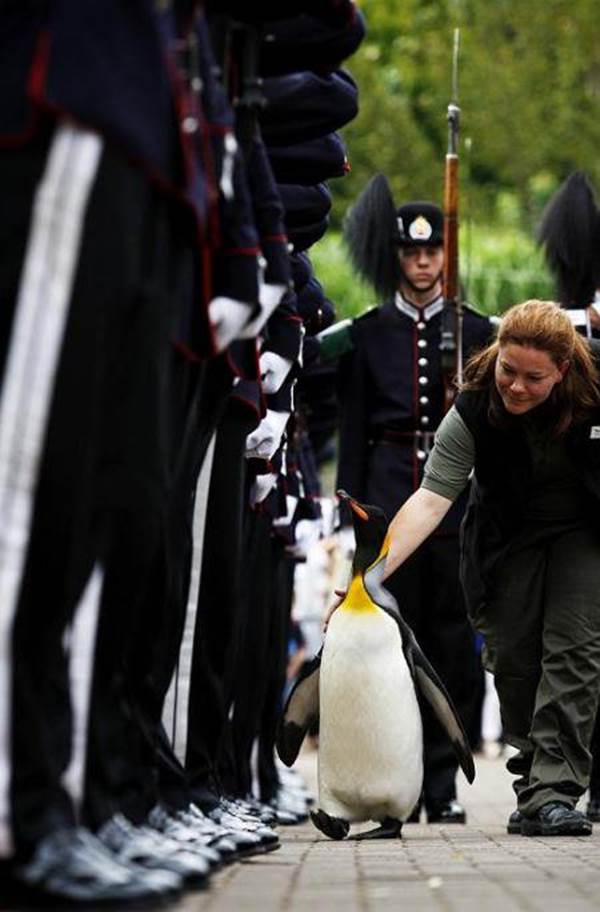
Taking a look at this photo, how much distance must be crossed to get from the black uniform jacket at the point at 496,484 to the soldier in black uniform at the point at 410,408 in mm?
1464

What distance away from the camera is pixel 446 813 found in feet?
34.0

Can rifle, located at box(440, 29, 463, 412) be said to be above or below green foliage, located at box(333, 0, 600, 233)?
below

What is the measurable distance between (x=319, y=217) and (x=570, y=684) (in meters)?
1.71

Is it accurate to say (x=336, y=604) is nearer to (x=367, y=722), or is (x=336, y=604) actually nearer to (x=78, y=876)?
(x=367, y=722)

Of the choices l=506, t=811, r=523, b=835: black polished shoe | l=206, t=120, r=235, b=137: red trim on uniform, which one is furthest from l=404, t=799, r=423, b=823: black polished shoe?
l=206, t=120, r=235, b=137: red trim on uniform

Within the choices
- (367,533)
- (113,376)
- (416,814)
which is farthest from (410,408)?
(113,376)

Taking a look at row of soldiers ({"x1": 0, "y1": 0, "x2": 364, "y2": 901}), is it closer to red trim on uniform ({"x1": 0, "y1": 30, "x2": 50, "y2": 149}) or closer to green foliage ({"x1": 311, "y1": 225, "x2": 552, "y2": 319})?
red trim on uniform ({"x1": 0, "y1": 30, "x2": 50, "y2": 149})

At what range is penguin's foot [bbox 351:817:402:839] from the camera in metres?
8.62

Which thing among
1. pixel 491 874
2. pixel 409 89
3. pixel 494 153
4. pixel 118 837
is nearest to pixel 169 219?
pixel 118 837

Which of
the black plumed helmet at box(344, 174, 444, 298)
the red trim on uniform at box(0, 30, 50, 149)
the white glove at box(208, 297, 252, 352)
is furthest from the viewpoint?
the black plumed helmet at box(344, 174, 444, 298)

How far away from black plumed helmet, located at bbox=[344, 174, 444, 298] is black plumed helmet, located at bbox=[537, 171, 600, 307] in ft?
1.50

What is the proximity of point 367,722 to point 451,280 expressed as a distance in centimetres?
316

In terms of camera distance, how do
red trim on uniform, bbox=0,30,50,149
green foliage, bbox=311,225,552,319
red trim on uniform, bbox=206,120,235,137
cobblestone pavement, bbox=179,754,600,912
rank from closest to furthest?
1. red trim on uniform, bbox=0,30,50,149
2. cobblestone pavement, bbox=179,754,600,912
3. red trim on uniform, bbox=206,120,235,137
4. green foliage, bbox=311,225,552,319

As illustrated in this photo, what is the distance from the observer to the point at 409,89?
5059cm
